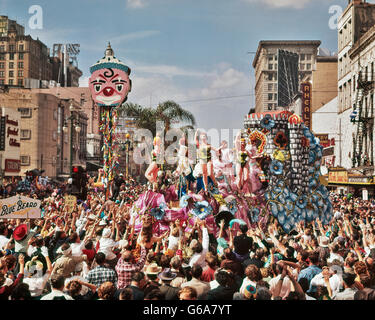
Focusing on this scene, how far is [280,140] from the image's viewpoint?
1858cm

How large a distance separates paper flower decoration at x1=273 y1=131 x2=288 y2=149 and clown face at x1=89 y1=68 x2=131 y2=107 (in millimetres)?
6217

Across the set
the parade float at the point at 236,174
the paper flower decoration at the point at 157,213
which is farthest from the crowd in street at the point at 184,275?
the parade float at the point at 236,174

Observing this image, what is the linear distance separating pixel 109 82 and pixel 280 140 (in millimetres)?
7028

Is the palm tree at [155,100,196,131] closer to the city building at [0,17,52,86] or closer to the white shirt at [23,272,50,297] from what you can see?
the white shirt at [23,272,50,297]

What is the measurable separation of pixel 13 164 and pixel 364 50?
33.9 meters

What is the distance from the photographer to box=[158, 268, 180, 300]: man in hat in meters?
5.84

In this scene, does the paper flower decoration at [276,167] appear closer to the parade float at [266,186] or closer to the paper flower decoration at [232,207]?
the parade float at [266,186]

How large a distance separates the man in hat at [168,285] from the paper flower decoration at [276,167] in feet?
40.2

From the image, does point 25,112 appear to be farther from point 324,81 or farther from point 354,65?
point 324,81

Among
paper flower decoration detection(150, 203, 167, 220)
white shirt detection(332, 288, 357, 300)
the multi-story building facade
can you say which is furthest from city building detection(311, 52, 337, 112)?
white shirt detection(332, 288, 357, 300)

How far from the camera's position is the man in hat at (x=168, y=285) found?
584cm

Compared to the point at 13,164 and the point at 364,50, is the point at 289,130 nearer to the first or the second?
the point at 364,50

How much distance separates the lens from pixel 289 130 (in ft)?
61.6

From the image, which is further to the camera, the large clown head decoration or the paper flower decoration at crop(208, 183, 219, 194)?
the large clown head decoration
